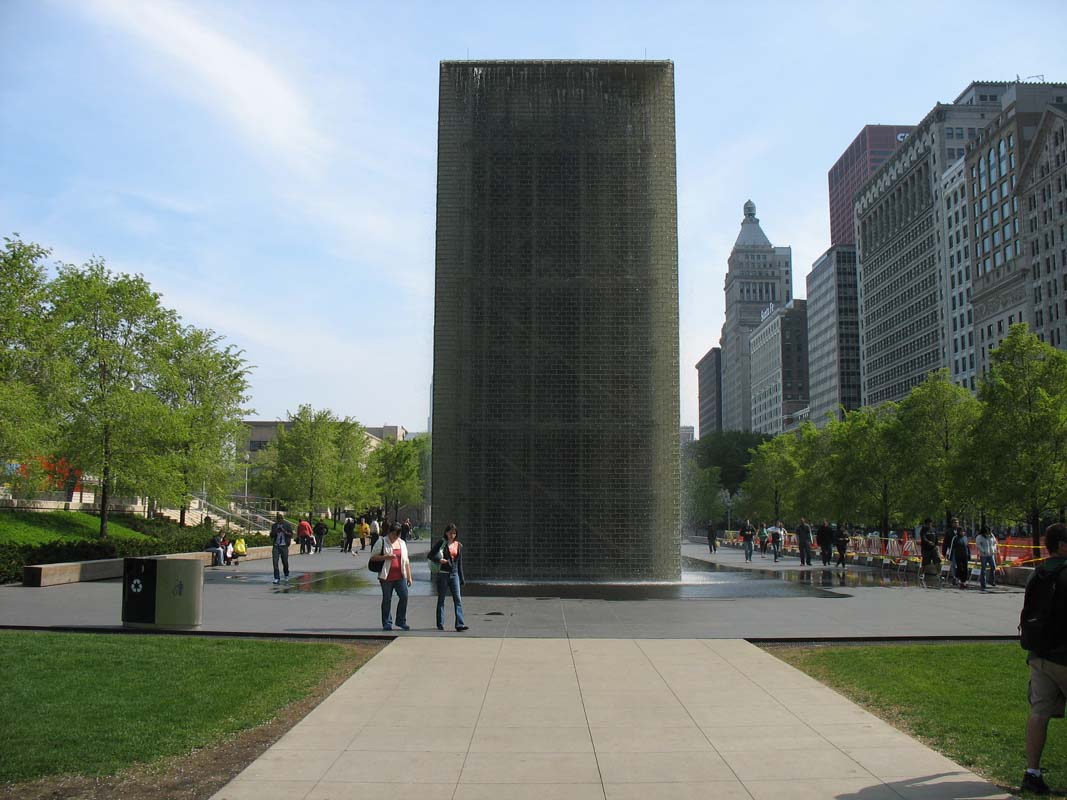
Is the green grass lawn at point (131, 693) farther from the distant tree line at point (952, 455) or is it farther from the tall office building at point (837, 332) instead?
the tall office building at point (837, 332)

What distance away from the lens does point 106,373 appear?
112 feet

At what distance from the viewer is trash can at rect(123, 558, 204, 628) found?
47.0ft

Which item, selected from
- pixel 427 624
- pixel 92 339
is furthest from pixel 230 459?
pixel 427 624

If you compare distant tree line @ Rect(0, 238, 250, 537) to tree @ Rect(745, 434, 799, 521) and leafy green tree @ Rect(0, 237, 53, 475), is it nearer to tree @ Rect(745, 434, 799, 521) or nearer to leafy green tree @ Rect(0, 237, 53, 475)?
leafy green tree @ Rect(0, 237, 53, 475)

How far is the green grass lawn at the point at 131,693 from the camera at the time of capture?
730 centimetres

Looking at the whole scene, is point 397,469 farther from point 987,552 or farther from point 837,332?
point 837,332

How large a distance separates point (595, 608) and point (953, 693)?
941cm

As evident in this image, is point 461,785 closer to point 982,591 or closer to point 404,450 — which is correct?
point 982,591

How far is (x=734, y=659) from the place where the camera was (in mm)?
12117

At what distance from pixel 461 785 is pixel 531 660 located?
5.43 m

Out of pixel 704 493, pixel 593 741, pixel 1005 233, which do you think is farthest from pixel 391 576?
pixel 1005 233

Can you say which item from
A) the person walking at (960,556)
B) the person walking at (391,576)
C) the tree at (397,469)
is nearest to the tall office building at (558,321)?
the person walking at (960,556)

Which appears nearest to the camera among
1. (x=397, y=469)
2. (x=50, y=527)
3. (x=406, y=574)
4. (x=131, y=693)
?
(x=131, y=693)

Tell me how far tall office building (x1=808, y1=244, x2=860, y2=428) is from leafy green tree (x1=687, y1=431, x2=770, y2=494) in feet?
109
